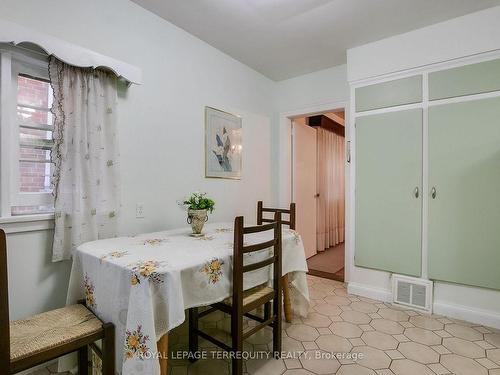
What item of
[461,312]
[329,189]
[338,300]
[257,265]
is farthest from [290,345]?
[329,189]

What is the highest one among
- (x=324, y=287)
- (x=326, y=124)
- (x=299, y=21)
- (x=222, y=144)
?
(x=299, y=21)

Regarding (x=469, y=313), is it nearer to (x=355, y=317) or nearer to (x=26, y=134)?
(x=355, y=317)

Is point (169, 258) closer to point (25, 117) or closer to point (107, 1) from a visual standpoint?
point (25, 117)

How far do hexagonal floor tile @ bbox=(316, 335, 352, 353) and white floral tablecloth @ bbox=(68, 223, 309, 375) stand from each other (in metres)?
0.64

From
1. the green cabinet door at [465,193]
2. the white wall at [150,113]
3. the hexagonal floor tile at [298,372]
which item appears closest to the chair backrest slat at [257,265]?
the hexagonal floor tile at [298,372]

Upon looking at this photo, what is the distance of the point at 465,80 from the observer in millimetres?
2301

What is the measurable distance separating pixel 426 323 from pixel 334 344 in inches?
35.9

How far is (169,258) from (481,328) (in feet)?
8.21

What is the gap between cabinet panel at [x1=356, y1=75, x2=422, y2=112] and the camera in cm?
253

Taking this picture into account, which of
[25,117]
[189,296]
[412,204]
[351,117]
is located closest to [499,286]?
[412,204]

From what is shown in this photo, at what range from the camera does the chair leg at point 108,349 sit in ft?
4.09

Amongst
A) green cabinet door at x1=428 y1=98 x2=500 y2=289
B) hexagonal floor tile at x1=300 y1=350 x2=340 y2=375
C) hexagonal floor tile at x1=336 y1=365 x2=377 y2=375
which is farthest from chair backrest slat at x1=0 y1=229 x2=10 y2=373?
green cabinet door at x1=428 y1=98 x2=500 y2=289

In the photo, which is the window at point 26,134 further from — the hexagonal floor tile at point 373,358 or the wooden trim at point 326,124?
the wooden trim at point 326,124

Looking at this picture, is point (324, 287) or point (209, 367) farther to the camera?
point (324, 287)
